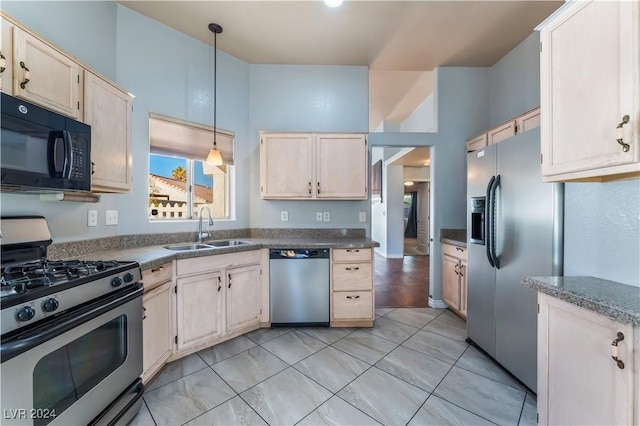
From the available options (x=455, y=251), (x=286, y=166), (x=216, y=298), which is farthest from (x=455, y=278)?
(x=216, y=298)

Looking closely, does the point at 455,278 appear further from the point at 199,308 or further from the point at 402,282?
the point at 199,308

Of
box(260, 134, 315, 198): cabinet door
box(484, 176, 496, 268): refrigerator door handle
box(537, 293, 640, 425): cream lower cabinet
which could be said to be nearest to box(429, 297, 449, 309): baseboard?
box(484, 176, 496, 268): refrigerator door handle

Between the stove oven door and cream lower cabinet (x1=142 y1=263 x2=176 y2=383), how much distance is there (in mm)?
222

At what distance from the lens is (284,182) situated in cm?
289

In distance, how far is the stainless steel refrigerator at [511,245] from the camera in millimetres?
1589

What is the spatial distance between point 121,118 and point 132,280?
125cm

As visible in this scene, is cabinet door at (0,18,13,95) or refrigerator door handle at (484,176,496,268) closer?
cabinet door at (0,18,13,95)

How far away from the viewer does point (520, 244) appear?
1762 mm

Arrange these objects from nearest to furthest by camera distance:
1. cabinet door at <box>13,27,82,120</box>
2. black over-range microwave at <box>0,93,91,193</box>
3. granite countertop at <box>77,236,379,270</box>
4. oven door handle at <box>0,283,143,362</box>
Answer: oven door handle at <box>0,283,143,362</box>, black over-range microwave at <box>0,93,91,193</box>, cabinet door at <box>13,27,82,120</box>, granite countertop at <box>77,236,379,270</box>

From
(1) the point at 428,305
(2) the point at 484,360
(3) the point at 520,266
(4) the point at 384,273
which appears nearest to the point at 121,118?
(3) the point at 520,266

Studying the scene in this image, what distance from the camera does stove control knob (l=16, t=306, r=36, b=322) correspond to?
92 cm

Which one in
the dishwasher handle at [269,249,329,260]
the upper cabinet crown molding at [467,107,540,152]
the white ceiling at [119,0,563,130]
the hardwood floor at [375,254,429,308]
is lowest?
the hardwood floor at [375,254,429,308]

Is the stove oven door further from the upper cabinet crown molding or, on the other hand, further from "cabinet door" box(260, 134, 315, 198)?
the upper cabinet crown molding

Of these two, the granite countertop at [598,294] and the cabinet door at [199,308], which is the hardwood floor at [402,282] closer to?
the cabinet door at [199,308]
